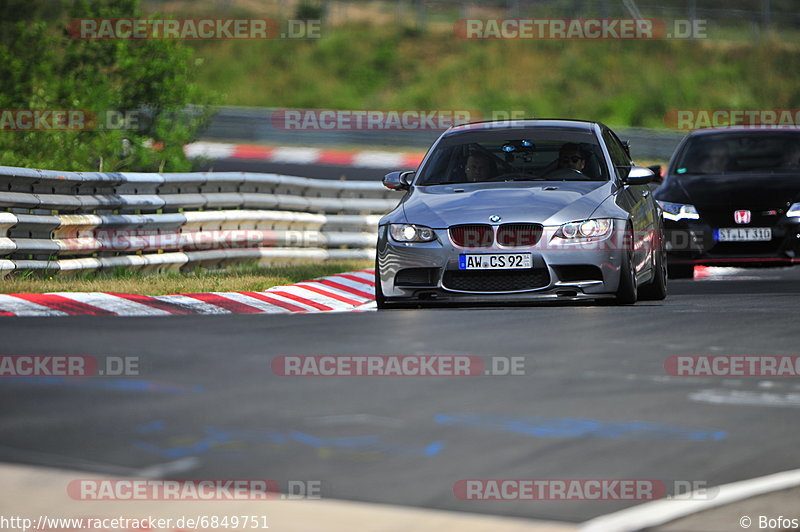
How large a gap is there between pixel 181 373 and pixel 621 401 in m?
2.16

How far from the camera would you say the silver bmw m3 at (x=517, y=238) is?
10867mm

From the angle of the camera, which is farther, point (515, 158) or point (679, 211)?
point (679, 211)

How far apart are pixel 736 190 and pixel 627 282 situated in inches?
167

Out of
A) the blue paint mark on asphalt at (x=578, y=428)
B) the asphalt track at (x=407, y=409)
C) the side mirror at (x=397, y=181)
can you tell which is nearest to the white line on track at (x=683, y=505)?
the asphalt track at (x=407, y=409)

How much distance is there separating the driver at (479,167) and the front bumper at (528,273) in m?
1.30

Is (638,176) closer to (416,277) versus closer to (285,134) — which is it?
(416,277)

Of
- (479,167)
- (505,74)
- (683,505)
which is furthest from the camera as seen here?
(505,74)

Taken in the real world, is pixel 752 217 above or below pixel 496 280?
above

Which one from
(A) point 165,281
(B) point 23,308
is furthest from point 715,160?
(B) point 23,308

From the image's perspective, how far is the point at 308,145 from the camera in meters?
40.0

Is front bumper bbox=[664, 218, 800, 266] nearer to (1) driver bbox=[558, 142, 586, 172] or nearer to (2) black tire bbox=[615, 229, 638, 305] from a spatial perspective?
(1) driver bbox=[558, 142, 586, 172]

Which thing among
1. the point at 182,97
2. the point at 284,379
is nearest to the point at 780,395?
the point at 284,379

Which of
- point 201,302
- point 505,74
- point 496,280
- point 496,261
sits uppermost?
point 505,74

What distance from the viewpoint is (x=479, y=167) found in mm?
12188
